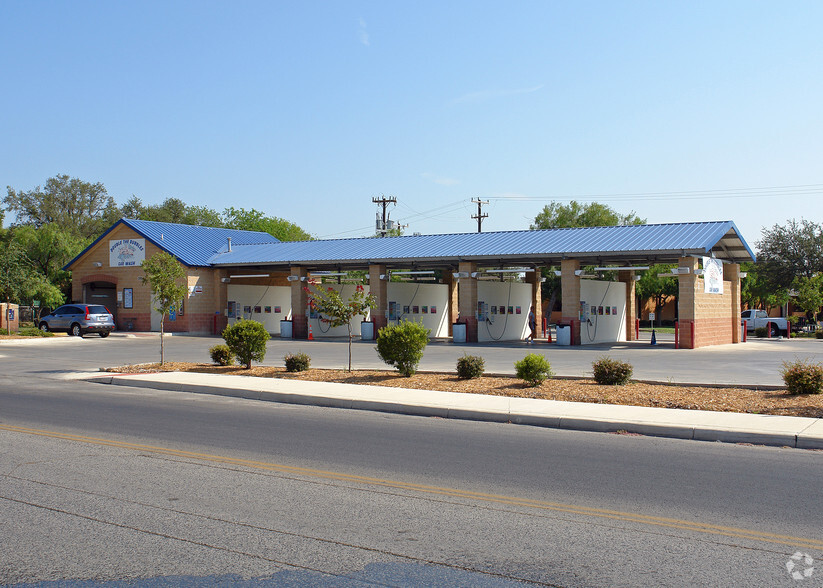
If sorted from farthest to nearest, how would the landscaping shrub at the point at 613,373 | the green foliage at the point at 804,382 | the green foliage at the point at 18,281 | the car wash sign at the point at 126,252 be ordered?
the green foliage at the point at 18,281, the car wash sign at the point at 126,252, the landscaping shrub at the point at 613,373, the green foliage at the point at 804,382

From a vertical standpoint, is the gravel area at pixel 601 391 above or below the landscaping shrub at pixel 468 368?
below

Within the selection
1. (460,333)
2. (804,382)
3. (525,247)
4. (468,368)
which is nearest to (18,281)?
(460,333)

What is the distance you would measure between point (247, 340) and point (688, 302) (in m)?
19.4

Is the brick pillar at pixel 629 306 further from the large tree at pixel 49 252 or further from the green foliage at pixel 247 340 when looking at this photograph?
the large tree at pixel 49 252

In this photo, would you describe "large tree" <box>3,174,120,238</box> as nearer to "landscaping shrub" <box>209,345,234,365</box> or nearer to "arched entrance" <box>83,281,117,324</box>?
"arched entrance" <box>83,281,117,324</box>

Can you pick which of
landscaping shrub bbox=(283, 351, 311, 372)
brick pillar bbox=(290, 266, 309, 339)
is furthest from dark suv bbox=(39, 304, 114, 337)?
landscaping shrub bbox=(283, 351, 311, 372)

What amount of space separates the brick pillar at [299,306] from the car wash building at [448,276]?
61 millimetres

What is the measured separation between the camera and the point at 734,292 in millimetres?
40344

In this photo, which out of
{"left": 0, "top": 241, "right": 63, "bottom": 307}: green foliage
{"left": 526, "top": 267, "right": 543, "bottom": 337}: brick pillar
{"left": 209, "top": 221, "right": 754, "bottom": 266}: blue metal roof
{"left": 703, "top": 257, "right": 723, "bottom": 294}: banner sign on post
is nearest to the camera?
{"left": 209, "top": 221, "right": 754, "bottom": 266}: blue metal roof

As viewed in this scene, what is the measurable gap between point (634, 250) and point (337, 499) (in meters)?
27.1

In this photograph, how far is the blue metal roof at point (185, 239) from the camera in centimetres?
4556

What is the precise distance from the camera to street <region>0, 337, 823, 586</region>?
5.81 metres

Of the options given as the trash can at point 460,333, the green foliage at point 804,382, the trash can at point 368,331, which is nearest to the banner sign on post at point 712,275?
the trash can at point 460,333

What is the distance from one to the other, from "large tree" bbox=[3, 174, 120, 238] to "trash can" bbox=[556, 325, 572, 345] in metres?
69.0
